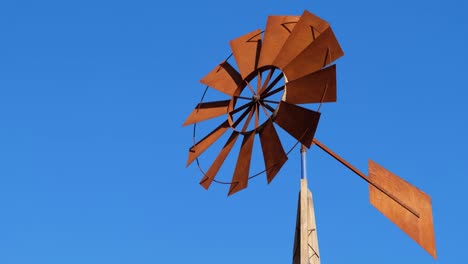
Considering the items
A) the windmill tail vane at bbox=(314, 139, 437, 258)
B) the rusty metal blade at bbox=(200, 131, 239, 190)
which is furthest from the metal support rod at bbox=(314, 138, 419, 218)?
the rusty metal blade at bbox=(200, 131, 239, 190)

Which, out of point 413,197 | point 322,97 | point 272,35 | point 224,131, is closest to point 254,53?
point 272,35

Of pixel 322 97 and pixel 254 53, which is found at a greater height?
pixel 254 53

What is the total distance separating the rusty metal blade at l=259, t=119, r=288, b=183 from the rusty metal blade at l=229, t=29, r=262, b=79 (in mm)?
957

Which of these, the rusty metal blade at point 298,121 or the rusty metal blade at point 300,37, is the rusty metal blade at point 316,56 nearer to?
the rusty metal blade at point 300,37

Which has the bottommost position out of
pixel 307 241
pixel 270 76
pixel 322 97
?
pixel 307 241

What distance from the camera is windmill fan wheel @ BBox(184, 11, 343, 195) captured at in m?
8.30

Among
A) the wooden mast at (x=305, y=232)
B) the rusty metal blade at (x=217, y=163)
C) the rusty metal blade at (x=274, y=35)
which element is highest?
the rusty metal blade at (x=274, y=35)

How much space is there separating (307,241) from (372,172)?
1307mm

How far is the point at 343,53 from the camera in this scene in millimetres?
8250

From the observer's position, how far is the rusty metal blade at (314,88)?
809cm

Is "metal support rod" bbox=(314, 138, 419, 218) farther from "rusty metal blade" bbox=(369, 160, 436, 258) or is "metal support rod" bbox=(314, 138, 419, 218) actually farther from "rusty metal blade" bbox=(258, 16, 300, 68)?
"rusty metal blade" bbox=(258, 16, 300, 68)

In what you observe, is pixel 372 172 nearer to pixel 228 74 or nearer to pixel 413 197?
pixel 413 197

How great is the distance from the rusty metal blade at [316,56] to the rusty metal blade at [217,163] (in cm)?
114

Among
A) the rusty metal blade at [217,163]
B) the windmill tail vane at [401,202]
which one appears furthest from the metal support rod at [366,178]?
the rusty metal blade at [217,163]
